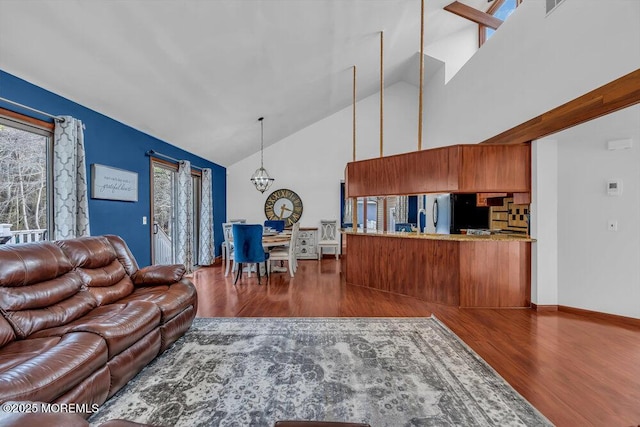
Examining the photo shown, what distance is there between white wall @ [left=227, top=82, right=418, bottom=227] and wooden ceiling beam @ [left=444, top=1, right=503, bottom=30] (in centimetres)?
286

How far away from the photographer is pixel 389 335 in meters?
2.80

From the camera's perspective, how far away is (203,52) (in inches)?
124

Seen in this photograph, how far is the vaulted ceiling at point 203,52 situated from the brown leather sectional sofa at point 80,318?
1.61m

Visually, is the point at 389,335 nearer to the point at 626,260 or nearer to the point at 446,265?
the point at 446,265

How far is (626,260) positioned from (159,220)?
6749 millimetres

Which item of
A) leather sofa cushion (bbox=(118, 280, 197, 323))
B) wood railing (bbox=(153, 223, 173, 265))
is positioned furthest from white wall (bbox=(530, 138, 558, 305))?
wood railing (bbox=(153, 223, 173, 265))

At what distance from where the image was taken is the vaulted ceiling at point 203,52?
233 centimetres

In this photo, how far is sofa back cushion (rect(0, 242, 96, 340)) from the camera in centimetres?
190

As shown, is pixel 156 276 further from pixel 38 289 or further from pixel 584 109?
pixel 584 109

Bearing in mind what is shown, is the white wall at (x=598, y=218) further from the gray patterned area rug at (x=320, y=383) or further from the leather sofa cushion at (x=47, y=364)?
the leather sofa cushion at (x=47, y=364)

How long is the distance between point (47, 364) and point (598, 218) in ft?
16.6

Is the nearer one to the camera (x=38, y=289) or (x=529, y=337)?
(x=38, y=289)

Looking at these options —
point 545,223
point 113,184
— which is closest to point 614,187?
point 545,223

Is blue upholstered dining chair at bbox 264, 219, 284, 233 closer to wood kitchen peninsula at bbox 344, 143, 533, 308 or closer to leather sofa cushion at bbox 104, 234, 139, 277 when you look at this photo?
wood kitchen peninsula at bbox 344, 143, 533, 308
